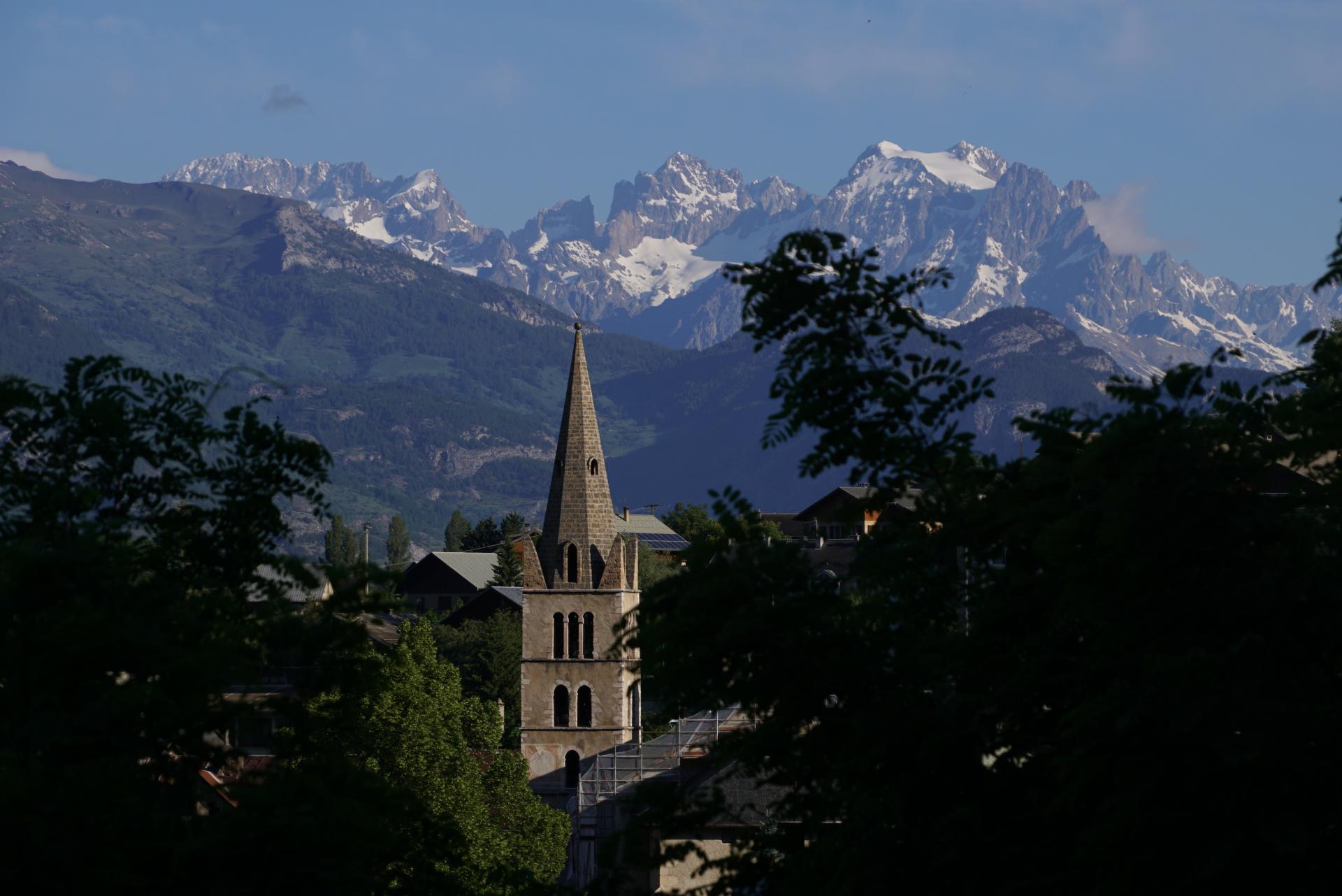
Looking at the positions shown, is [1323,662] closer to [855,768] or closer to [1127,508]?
[1127,508]

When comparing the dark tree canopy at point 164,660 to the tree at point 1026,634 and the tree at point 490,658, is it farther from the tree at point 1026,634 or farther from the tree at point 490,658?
the tree at point 490,658

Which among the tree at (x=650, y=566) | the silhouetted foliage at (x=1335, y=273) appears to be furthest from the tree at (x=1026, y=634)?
the tree at (x=650, y=566)

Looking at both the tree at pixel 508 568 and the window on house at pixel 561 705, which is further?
the tree at pixel 508 568

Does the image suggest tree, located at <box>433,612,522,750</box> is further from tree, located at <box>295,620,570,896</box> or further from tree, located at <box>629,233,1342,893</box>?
tree, located at <box>629,233,1342,893</box>

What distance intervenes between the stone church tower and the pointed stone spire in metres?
0.03

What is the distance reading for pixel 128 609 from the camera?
55.1 ft

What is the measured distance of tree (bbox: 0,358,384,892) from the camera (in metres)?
15.1

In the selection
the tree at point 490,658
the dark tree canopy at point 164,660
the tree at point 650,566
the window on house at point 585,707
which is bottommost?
the dark tree canopy at point 164,660

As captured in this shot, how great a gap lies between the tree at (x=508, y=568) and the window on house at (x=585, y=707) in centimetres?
8352

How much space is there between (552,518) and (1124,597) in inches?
2913

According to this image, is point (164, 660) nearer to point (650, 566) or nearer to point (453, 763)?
point (453, 763)

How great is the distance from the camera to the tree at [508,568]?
17838cm

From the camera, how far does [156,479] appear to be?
19.5 meters

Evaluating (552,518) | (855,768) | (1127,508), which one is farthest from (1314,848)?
(552,518)
